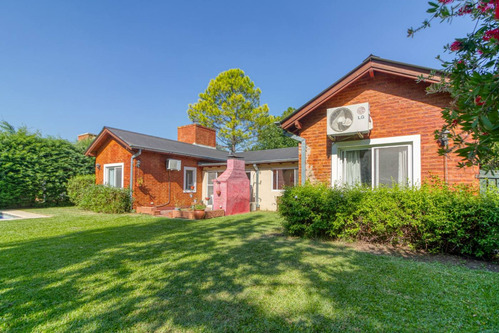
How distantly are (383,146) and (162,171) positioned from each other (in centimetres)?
1160

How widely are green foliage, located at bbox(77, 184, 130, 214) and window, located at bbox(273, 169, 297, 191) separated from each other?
8.03 m

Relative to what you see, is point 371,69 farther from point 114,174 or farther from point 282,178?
point 114,174

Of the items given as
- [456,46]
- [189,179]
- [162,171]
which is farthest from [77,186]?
[456,46]

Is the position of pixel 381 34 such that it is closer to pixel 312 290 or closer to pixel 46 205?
pixel 312 290

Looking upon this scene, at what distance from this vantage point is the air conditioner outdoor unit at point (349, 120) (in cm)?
684

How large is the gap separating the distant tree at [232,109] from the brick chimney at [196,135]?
7.97 metres

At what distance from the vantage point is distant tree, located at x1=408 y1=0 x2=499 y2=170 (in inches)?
59.3

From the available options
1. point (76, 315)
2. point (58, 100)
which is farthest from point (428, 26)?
point (58, 100)

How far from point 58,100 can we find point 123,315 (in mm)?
18758

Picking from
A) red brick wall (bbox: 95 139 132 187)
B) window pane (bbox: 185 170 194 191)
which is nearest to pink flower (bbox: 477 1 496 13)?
red brick wall (bbox: 95 139 132 187)

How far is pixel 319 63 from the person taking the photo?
16391mm

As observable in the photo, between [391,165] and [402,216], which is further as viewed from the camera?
[391,165]

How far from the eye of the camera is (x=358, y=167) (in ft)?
25.0

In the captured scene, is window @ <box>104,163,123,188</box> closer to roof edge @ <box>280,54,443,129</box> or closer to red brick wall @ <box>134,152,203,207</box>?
red brick wall @ <box>134,152,203,207</box>
